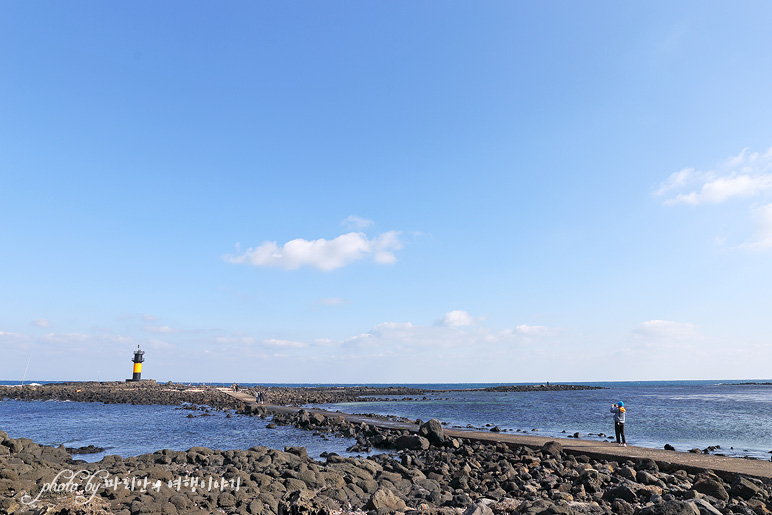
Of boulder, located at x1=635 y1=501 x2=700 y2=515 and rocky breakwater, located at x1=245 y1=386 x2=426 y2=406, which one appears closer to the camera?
boulder, located at x1=635 y1=501 x2=700 y2=515

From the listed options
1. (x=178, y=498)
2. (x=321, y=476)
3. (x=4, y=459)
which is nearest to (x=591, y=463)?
(x=321, y=476)

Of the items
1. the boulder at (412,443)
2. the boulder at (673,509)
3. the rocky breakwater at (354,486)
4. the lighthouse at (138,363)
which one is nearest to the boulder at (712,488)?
the rocky breakwater at (354,486)

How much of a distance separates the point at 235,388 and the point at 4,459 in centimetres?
6499

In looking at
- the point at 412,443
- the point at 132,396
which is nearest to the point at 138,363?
the point at 132,396

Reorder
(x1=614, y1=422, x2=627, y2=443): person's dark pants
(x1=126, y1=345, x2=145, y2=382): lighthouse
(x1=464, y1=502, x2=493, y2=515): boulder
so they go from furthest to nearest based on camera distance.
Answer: (x1=126, y1=345, x2=145, y2=382): lighthouse
(x1=614, y1=422, x2=627, y2=443): person's dark pants
(x1=464, y1=502, x2=493, y2=515): boulder

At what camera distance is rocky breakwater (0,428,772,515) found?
974 centimetres

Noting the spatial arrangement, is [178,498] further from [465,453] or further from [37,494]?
[465,453]

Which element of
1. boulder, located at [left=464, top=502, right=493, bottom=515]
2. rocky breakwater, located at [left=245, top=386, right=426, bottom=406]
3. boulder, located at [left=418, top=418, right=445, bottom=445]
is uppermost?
boulder, located at [left=464, top=502, right=493, bottom=515]

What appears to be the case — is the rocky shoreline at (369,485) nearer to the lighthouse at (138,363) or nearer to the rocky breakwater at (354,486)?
the rocky breakwater at (354,486)

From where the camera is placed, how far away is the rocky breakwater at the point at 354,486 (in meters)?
9.74

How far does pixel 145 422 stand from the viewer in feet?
113

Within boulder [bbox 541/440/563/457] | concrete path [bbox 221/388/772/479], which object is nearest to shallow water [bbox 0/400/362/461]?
concrete path [bbox 221/388/772/479]

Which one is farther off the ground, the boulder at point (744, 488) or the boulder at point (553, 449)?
the boulder at point (744, 488)

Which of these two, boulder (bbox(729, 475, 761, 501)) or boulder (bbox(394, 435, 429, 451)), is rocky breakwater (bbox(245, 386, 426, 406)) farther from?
boulder (bbox(729, 475, 761, 501))
